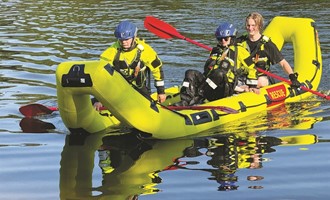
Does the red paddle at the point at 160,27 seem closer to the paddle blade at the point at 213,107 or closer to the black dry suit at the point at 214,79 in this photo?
the black dry suit at the point at 214,79

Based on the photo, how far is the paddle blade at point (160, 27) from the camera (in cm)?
1063

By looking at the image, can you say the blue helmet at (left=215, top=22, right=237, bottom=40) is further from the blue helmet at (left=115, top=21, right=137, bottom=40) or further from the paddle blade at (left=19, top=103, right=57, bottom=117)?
the paddle blade at (left=19, top=103, right=57, bottom=117)

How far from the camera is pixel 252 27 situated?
10.1m

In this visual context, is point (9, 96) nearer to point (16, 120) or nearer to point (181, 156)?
point (16, 120)

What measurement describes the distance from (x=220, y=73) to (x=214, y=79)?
0.11m

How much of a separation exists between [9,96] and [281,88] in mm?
3776

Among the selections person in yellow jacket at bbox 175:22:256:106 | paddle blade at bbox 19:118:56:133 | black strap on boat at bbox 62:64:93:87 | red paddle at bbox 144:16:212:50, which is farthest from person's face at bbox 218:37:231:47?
black strap on boat at bbox 62:64:93:87

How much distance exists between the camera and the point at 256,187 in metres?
6.10

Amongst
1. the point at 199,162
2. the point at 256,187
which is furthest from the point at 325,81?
the point at 256,187

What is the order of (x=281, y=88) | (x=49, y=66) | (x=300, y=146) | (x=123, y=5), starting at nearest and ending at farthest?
(x=300, y=146) → (x=281, y=88) → (x=49, y=66) → (x=123, y=5)

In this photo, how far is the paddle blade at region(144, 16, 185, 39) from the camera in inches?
419

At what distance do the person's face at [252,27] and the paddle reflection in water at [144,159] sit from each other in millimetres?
2243

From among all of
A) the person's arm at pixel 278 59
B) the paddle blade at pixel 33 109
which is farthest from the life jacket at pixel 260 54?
the paddle blade at pixel 33 109

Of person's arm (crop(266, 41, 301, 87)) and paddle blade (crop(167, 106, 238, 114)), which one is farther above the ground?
person's arm (crop(266, 41, 301, 87))
